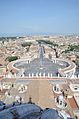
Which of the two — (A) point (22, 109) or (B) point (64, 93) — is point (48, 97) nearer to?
(B) point (64, 93)

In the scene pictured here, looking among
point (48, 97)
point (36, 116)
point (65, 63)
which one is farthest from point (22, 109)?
point (65, 63)

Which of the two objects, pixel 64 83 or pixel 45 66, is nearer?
pixel 64 83

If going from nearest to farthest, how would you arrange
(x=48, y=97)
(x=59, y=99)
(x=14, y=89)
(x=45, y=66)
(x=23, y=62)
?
(x=59, y=99), (x=48, y=97), (x=14, y=89), (x=45, y=66), (x=23, y=62)

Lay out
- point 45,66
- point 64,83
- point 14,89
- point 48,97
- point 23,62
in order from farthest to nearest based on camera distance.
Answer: point 23,62 → point 45,66 → point 64,83 → point 14,89 → point 48,97

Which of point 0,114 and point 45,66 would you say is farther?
point 45,66

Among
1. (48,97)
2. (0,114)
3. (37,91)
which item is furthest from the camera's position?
(37,91)

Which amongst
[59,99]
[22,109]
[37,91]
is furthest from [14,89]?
[22,109]

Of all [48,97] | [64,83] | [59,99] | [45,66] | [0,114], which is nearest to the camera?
[0,114]

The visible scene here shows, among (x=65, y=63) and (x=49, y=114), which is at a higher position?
(x=49, y=114)

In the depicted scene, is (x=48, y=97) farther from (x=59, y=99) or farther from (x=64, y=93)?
(x=64, y=93)
